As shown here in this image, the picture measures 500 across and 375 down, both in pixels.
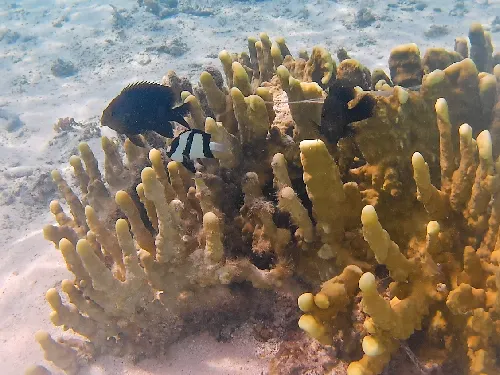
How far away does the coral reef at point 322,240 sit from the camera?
6.79 feet

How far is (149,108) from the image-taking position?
117 inches

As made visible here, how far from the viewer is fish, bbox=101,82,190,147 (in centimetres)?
298

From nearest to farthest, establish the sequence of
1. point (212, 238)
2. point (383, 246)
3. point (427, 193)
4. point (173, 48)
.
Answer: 1. point (383, 246)
2. point (427, 193)
3. point (212, 238)
4. point (173, 48)

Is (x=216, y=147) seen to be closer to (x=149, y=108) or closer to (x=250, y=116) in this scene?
(x=250, y=116)

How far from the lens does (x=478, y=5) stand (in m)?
15.1

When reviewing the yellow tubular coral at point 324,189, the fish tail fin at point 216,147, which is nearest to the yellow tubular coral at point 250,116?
the fish tail fin at point 216,147

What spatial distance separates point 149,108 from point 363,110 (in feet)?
5.18

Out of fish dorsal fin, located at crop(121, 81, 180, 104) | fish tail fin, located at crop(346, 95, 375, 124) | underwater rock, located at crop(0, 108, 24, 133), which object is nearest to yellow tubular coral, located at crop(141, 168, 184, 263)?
fish dorsal fin, located at crop(121, 81, 180, 104)

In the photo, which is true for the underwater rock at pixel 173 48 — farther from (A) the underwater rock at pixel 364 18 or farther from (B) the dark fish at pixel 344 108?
(B) the dark fish at pixel 344 108

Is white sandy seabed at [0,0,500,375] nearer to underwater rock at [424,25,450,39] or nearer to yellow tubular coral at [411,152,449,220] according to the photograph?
underwater rock at [424,25,450,39]

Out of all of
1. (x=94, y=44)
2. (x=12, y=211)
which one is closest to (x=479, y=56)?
(x=12, y=211)

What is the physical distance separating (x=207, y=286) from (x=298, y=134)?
1288mm

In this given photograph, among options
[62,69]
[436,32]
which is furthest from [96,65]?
[436,32]

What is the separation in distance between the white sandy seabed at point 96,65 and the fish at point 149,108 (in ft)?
5.47
